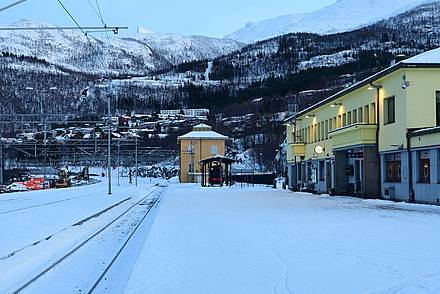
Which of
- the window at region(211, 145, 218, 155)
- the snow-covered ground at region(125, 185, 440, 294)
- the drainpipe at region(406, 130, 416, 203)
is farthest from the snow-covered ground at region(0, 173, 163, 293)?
the window at region(211, 145, 218, 155)

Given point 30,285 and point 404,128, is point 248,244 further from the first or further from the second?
point 404,128

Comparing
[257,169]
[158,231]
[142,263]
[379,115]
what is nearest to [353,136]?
[379,115]

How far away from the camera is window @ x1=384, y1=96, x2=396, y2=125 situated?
36250 millimetres

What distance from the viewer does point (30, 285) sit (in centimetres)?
998

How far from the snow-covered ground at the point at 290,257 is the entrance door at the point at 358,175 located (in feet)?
66.9

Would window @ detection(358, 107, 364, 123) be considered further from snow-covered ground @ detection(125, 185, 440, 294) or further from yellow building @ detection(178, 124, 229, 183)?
yellow building @ detection(178, 124, 229, 183)

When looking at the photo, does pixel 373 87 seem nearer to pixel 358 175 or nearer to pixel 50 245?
pixel 358 175

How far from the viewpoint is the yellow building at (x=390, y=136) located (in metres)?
32.3

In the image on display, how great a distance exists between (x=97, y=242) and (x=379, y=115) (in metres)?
25.7

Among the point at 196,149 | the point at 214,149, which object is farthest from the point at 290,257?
the point at 214,149

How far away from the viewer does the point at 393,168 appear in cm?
3628

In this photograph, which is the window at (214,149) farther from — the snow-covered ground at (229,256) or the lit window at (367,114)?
the snow-covered ground at (229,256)

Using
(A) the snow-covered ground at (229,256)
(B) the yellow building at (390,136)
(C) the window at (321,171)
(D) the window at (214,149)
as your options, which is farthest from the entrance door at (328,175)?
(D) the window at (214,149)

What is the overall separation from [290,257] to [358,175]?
107 ft
